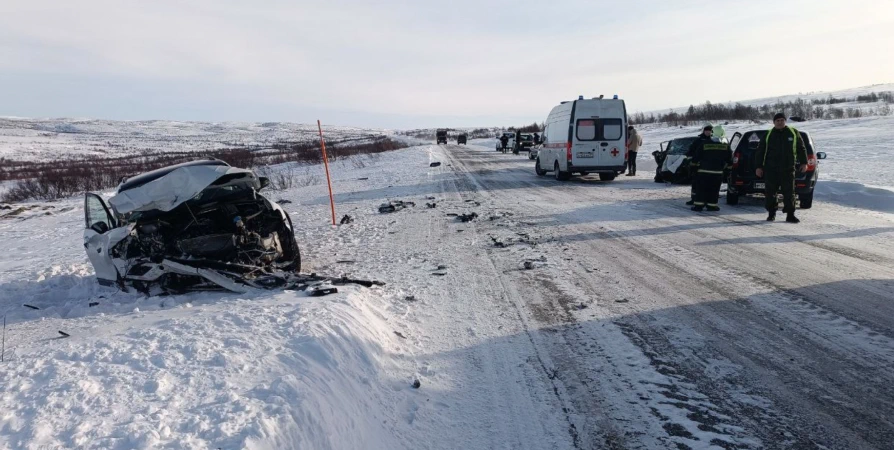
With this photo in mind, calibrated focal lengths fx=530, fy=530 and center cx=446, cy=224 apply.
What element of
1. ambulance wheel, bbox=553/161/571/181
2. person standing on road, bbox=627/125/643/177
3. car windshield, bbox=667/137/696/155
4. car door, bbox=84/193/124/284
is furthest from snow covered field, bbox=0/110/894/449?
person standing on road, bbox=627/125/643/177

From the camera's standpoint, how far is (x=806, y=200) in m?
11.1

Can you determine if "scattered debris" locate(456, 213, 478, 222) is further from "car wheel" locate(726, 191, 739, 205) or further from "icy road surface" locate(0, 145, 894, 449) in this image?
"car wheel" locate(726, 191, 739, 205)

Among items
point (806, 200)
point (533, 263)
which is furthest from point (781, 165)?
point (533, 263)

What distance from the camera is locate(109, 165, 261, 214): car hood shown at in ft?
20.2

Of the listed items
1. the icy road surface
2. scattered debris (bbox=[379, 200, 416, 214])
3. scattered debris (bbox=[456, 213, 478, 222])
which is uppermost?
scattered debris (bbox=[379, 200, 416, 214])

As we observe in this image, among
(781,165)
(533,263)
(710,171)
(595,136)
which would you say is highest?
(595,136)

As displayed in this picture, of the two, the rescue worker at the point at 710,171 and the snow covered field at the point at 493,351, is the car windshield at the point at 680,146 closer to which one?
the rescue worker at the point at 710,171

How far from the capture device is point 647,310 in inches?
208

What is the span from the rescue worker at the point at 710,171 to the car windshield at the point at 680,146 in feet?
19.2

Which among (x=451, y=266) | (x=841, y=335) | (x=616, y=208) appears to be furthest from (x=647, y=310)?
(x=616, y=208)

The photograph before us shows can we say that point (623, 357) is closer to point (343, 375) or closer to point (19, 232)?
point (343, 375)

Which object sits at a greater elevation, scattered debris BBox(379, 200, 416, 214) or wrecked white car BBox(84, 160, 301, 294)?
wrecked white car BBox(84, 160, 301, 294)

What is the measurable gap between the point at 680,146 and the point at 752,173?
5575 mm

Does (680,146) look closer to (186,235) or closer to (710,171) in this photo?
(710,171)
